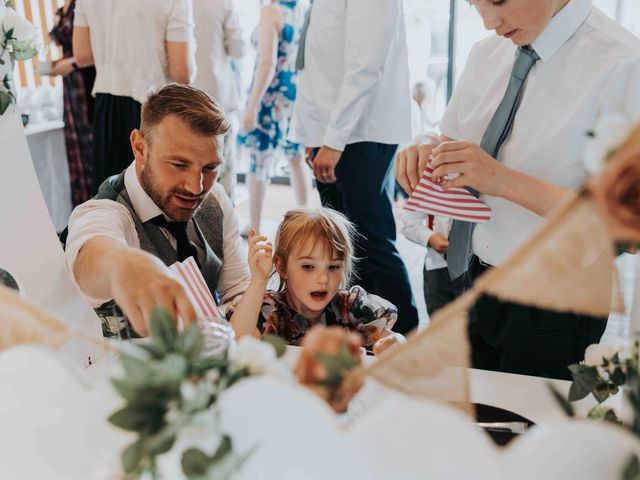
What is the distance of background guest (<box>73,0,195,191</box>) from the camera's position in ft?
9.61

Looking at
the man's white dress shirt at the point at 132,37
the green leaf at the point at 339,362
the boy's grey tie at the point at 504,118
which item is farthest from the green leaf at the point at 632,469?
the man's white dress shirt at the point at 132,37

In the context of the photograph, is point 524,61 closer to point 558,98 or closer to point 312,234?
point 558,98

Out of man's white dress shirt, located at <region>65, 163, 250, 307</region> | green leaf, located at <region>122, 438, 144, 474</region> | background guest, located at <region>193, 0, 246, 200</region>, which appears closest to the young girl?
man's white dress shirt, located at <region>65, 163, 250, 307</region>

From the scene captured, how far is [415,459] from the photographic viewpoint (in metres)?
0.53

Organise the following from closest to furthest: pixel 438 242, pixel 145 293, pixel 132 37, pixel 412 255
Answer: pixel 145 293
pixel 438 242
pixel 132 37
pixel 412 255

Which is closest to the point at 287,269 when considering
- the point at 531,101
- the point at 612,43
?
the point at 531,101

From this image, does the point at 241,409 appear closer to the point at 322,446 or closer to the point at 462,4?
the point at 322,446

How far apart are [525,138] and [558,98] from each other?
4.1 inches

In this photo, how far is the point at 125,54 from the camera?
3053 mm

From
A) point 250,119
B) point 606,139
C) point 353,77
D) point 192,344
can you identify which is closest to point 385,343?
point 192,344

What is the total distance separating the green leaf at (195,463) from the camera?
56cm

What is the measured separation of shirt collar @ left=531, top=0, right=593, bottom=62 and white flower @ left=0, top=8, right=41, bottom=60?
3.30 ft

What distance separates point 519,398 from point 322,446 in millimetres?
758

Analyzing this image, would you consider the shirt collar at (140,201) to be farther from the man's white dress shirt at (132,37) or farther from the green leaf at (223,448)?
the man's white dress shirt at (132,37)
